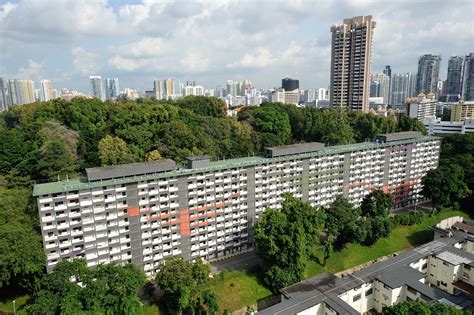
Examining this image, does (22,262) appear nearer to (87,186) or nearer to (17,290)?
(17,290)

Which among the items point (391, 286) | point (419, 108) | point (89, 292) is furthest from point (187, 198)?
point (419, 108)

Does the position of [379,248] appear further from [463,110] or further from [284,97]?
[284,97]

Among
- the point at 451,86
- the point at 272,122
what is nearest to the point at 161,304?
the point at 272,122

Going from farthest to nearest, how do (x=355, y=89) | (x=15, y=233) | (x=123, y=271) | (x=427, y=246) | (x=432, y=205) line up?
(x=355, y=89) → (x=432, y=205) → (x=427, y=246) → (x=15, y=233) → (x=123, y=271)

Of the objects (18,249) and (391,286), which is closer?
(18,249)

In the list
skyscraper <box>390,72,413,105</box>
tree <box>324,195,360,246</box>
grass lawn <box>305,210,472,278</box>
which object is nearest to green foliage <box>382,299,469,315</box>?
grass lawn <box>305,210,472,278</box>

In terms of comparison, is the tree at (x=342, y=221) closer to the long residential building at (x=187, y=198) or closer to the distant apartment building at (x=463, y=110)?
the long residential building at (x=187, y=198)
